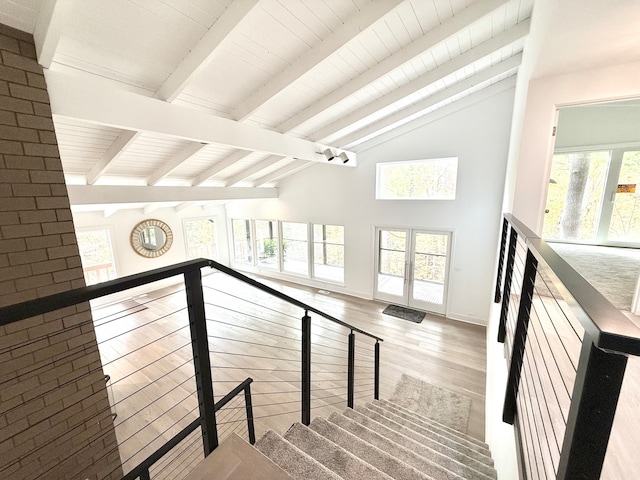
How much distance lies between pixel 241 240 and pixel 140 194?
4610 mm

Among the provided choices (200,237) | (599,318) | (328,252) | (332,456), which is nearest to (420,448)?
(332,456)

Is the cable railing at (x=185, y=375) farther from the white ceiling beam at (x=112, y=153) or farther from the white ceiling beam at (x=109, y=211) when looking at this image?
the white ceiling beam at (x=109, y=211)

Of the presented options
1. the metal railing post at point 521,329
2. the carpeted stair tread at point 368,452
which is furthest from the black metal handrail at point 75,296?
the carpeted stair tread at point 368,452

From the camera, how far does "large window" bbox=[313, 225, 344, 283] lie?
6.92m

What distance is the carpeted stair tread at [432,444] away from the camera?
1.95 metres

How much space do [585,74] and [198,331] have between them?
11.3ft

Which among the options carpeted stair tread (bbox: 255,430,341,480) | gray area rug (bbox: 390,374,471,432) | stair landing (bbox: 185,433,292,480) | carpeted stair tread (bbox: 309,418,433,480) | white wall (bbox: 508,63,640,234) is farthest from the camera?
gray area rug (bbox: 390,374,471,432)

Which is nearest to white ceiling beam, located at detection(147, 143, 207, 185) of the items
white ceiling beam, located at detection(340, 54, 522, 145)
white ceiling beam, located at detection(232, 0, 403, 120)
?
white ceiling beam, located at detection(232, 0, 403, 120)

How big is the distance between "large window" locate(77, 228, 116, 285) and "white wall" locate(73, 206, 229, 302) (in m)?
0.12

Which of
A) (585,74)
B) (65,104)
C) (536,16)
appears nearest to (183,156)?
(65,104)

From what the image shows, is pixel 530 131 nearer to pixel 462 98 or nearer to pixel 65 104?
pixel 462 98

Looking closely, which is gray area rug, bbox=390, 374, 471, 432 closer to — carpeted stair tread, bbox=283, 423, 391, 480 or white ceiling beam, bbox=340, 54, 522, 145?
carpeted stair tread, bbox=283, 423, 391, 480

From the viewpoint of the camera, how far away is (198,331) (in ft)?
3.45

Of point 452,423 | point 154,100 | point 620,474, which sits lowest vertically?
point 452,423
